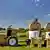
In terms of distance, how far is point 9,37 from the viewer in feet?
9.59

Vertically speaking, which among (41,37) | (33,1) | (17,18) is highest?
(33,1)

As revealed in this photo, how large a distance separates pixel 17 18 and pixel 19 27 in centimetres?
12

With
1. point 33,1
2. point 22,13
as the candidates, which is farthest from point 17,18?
point 33,1

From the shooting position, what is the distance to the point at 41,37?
9.55ft

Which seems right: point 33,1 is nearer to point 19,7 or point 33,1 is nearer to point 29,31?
point 19,7

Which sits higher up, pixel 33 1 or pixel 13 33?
pixel 33 1

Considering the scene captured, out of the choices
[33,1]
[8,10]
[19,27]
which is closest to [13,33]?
[19,27]

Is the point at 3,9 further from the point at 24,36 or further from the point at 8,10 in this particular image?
the point at 24,36

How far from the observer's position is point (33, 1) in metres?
2.98

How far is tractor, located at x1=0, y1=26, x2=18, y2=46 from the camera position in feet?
9.55

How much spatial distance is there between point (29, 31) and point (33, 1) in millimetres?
397

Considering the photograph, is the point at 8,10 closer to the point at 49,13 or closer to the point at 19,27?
the point at 19,27

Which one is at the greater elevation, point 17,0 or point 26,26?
point 17,0

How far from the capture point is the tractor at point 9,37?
2912 millimetres
